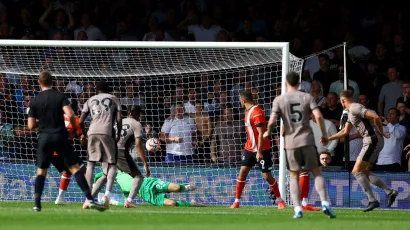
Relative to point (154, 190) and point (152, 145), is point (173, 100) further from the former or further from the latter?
point (154, 190)

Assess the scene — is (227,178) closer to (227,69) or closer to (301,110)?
(227,69)

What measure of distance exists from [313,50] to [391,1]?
127 inches

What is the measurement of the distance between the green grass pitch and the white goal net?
3063 mm

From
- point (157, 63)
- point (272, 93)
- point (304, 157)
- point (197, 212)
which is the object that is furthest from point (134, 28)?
point (304, 157)

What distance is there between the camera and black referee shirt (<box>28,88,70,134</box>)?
14953mm

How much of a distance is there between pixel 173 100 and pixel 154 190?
2.68 meters

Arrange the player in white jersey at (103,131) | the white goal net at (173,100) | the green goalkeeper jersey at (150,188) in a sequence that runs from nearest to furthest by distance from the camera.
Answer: the player in white jersey at (103,131)
the green goalkeeper jersey at (150,188)
the white goal net at (173,100)

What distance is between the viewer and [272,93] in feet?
66.7

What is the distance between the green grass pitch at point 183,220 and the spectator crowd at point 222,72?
11.6 ft

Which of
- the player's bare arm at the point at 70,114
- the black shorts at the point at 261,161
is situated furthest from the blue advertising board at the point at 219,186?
the player's bare arm at the point at 70,114

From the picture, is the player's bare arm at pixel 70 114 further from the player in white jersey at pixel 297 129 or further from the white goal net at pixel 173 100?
the white goal net at pixel 173 100

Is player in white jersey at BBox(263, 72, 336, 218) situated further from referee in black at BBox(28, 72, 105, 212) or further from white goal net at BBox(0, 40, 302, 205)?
white goal net at BBox(0, 40, 302, 205)

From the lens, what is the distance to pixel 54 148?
49.3 ft

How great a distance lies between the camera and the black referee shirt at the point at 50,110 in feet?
49.1
